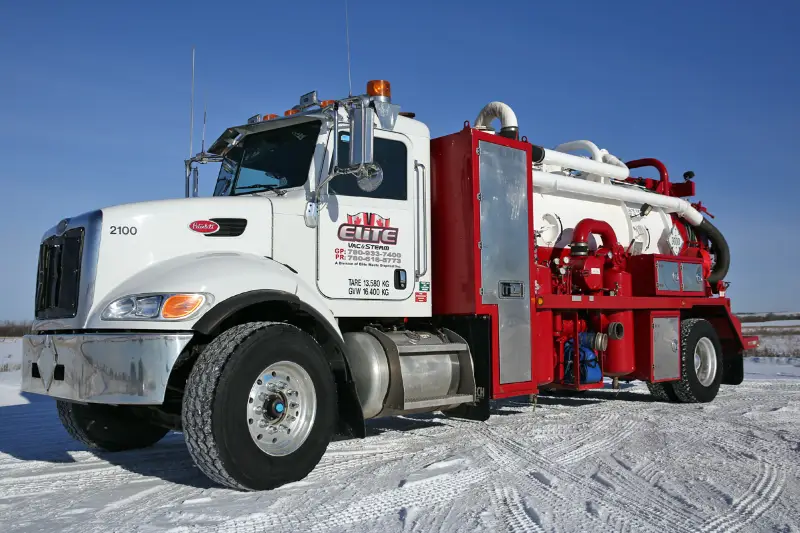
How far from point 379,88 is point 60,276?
115 inches

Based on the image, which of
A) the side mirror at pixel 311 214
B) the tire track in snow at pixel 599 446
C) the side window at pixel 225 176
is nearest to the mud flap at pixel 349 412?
the side mirror at pixel 311 214

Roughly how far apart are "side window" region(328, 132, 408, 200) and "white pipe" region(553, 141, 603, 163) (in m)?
4.24

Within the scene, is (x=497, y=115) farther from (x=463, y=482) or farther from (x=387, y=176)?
(x=463, y=482)

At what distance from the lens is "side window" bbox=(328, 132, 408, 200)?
247 inches

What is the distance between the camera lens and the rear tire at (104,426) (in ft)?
20.3

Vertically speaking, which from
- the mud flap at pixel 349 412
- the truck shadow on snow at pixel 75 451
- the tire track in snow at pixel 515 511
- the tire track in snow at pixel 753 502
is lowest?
the truck shadow on snow at pixel 75 451

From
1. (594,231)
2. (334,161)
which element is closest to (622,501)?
(334,161)

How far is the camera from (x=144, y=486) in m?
5.11

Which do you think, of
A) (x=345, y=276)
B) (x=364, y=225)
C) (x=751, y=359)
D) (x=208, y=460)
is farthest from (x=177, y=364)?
(x=751, y=359)

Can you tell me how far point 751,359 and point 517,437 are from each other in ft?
50.8

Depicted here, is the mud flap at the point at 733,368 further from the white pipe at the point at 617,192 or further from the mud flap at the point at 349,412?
the mud flap at the point at 349,412

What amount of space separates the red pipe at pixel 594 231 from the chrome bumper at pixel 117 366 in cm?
579

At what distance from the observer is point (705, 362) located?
10.5 metres

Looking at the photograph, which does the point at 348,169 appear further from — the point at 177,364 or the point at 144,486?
the point at 144,486
